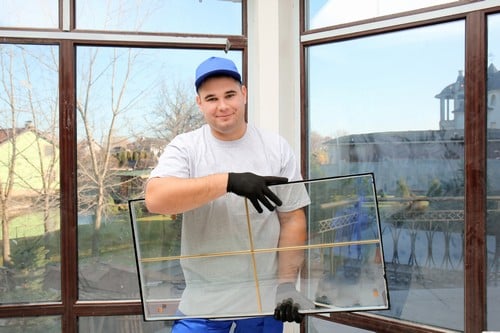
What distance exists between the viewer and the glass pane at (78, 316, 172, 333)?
236cm

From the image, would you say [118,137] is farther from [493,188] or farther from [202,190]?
[493,188]

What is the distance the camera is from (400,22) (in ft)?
6.68

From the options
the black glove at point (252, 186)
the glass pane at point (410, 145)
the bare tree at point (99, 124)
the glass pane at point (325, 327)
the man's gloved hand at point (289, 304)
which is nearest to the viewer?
the black glove at point (252, 186)

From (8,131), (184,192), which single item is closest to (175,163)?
(184,192)

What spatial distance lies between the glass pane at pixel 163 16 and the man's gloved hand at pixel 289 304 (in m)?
1.51

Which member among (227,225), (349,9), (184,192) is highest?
(349,9)

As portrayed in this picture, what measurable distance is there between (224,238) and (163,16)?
1.47 meters

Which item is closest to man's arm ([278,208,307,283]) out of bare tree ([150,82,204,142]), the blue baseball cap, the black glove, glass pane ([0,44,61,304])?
the black glove

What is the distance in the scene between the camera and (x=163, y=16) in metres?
2.35

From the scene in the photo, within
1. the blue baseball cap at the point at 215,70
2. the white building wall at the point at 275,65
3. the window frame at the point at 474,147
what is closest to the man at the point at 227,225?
the blue baseball cap at the point at 215,70

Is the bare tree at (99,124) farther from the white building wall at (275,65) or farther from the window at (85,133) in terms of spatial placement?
the white building wall at (275,65)

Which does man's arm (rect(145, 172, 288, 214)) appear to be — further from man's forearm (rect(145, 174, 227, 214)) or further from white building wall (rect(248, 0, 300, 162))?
white building wall (rect(248, 0, 300, 162))

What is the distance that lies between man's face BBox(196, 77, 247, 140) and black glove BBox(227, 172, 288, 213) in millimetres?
219

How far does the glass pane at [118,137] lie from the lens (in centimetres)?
235
